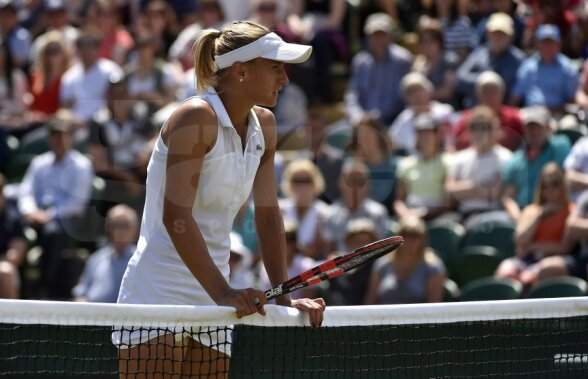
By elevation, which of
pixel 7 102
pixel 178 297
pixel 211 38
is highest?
pixel 211 38

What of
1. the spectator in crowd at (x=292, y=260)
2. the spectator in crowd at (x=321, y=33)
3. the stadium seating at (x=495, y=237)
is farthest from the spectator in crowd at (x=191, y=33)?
the stadium seating at (x=495, y=237)

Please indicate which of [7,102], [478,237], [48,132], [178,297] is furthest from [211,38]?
[7,102]

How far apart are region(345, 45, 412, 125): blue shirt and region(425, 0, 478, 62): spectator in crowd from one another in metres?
0.44

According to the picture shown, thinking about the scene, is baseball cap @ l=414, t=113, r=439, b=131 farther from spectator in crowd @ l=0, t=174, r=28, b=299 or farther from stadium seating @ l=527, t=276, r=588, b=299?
spectator in crowd @ l=0, t=174, r=28, b=299

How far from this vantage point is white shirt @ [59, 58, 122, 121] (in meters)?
11.1

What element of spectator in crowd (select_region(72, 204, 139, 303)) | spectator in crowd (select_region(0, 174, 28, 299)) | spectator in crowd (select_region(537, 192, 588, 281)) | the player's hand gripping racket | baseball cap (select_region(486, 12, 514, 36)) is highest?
the player's hand gripping racket

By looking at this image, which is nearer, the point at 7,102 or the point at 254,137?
the point at 254,137

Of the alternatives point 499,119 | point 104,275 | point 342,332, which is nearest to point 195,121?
point 342,332

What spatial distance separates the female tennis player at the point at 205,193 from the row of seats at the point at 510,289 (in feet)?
11.6

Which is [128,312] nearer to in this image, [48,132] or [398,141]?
[398,141]

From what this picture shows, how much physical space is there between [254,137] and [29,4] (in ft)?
34.3

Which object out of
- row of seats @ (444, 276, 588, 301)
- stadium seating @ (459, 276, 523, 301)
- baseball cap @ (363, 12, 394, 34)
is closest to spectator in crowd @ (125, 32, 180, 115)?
baseball cap @ (363, 12, 394, 34)

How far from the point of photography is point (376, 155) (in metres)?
9.15

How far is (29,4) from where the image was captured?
45.0 ft
